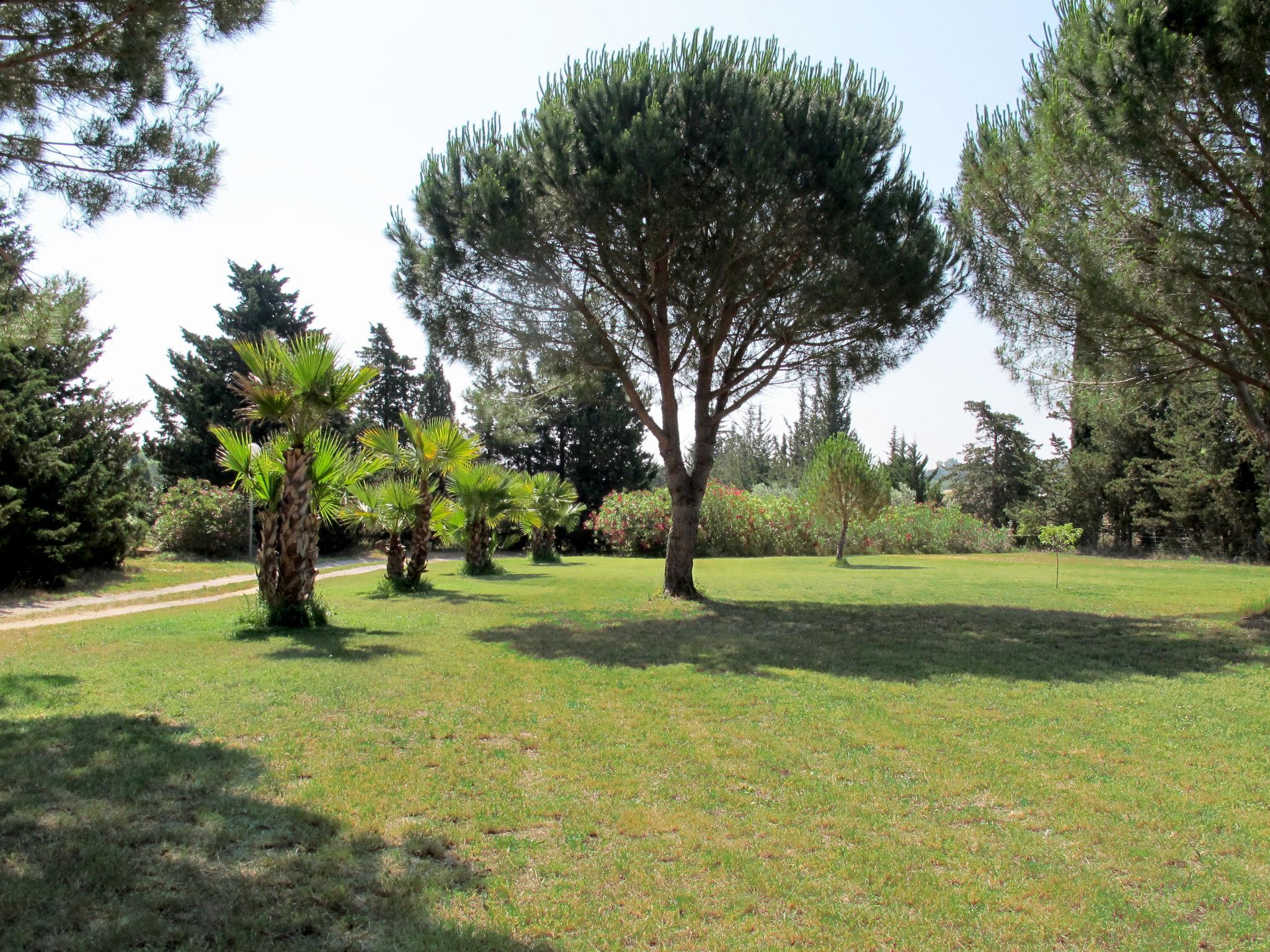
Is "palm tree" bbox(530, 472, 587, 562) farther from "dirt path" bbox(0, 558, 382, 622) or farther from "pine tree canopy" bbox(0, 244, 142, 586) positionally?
"pine tree canopy" bbox(0, 244, 142, 586)

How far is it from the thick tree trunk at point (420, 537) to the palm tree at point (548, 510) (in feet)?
19.9

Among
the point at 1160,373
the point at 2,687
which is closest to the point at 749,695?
the point at 2,687

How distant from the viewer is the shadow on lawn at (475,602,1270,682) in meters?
8.02

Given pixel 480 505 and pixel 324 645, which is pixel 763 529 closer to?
pixel 480 505

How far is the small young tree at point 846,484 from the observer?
954 inches

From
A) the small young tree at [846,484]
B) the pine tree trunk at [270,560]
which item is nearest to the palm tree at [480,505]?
the pine tree trunk at [270,560]

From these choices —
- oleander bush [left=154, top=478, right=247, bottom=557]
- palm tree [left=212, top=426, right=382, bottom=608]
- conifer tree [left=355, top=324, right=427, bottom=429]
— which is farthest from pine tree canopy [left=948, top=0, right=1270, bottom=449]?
conifer tree [left=355, top=324, right=427, bottom=429]

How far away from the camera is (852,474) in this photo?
79.5 ft

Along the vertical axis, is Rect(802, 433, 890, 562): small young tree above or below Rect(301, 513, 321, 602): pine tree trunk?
above

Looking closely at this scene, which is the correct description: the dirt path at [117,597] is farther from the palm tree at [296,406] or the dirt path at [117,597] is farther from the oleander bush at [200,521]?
the palm tree at [296,406]

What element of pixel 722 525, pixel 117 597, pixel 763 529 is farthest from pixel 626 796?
pixel 763 529

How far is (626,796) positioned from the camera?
4199mm

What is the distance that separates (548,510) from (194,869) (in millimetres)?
20038

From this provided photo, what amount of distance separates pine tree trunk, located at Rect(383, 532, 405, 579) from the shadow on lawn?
17.4ft
